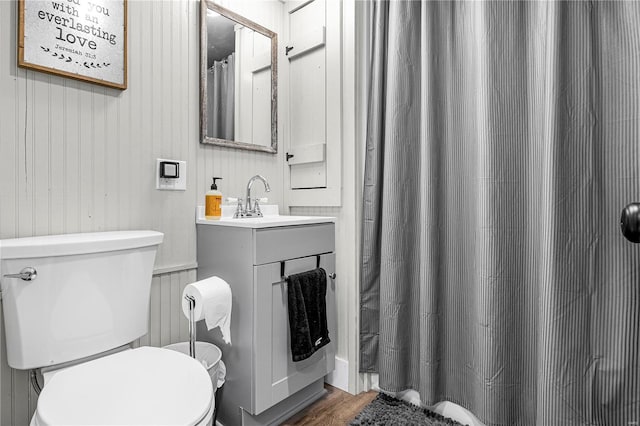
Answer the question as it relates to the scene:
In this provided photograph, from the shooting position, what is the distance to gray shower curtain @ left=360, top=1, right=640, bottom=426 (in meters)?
1.12

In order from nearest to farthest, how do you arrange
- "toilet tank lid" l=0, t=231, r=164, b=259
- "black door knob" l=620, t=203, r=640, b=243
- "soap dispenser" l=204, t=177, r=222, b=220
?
1. "black door knob" l=620, t=203, r=640, b=243
2. "toilet tank lid" l=0, t=231, r=164, b=259
3. "soap dispenser" l=204, t=177, r=222, b=220

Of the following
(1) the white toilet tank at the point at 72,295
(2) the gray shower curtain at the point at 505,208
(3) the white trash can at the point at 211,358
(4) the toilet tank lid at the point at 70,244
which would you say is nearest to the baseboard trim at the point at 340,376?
(2) the gray shower curtain at the point at 505,208

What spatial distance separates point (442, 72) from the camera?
1.52 metres

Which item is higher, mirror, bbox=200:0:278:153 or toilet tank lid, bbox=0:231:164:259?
mirror, bbox=200:0:278:153

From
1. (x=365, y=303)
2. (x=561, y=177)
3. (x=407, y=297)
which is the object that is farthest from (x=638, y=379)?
(x=365, y=303)

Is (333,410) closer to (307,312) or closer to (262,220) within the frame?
(307,312)

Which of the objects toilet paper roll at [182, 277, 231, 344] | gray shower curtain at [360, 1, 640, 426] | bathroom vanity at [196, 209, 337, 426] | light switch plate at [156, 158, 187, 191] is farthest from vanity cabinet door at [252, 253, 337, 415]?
light switch plate at [156, 158, 187, 191]

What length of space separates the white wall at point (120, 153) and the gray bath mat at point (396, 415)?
3.09ft

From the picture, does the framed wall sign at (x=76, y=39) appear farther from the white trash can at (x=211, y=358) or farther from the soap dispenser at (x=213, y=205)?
the white trash can at (x=211, y=358)

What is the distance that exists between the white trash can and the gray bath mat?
24.3 inches

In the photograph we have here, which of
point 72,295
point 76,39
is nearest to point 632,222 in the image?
point 72,295

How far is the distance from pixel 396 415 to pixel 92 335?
4.26 feet

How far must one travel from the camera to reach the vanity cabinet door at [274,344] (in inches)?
54.9

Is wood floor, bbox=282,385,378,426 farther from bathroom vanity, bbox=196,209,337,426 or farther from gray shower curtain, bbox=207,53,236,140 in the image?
gray shower curtain, bbox=207,53,236,140
